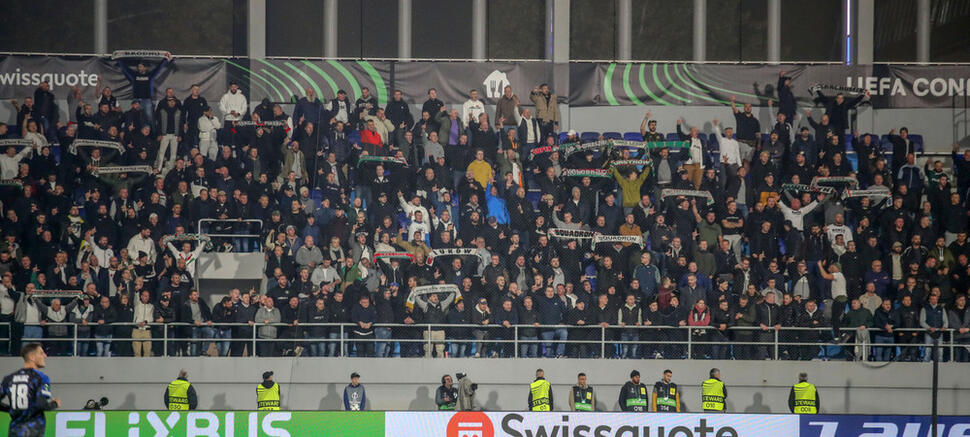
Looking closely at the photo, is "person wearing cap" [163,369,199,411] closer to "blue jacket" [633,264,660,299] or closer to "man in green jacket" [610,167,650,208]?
"blue jacket" [633,264,660,299]

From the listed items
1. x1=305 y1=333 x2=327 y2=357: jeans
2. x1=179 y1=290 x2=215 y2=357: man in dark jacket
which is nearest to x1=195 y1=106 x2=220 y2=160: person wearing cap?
x1=179 y1=290 x2=215 y2=357: man in dark jacket

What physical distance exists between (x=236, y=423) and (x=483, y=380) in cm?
638

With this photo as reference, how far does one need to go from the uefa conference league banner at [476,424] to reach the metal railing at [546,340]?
5.01m

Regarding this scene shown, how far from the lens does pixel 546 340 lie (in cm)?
2128

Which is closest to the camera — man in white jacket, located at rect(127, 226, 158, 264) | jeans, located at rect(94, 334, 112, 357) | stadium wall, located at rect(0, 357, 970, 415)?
stadium wall, located at rect(0, 357, 970, 415)

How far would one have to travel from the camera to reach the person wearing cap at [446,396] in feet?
64.8

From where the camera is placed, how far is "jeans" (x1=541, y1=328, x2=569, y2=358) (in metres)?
21.3

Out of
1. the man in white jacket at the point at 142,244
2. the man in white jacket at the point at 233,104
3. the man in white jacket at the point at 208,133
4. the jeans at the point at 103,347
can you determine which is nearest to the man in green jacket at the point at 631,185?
the man in white jacket at the point at 233,104

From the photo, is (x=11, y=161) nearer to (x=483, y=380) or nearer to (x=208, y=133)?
(x=208, y=133)

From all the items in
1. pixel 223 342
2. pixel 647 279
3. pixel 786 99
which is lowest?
pixel 223 342

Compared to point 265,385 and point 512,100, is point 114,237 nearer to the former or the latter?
point 265,385

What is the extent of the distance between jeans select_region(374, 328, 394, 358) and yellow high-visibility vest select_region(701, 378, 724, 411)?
571 centimetres

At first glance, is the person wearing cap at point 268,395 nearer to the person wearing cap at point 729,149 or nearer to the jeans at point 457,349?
the jeans at point 457,349

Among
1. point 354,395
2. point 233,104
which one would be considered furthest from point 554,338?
point 233,104
